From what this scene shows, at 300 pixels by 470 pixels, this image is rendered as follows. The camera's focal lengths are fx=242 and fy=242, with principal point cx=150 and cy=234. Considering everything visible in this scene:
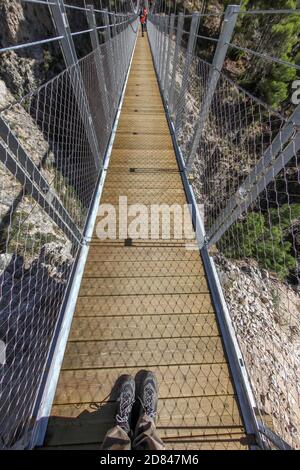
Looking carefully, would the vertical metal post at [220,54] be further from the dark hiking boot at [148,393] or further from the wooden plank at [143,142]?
the dark hiking boot at [148,393]

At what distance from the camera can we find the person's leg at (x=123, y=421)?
1056 mm

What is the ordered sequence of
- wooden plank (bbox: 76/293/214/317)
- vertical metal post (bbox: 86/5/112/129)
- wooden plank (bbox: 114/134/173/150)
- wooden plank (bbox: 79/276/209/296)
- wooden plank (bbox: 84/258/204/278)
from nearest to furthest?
wooden plank (bbox: 76/293/214/317) → wooden plank (bbox: 79/276/209/296) → wooden plank (bbox: 84/258/204/278) → vertical metal post (bbox: 86/5/112/129) → wooden plank (bbox: 114/134/173/150)

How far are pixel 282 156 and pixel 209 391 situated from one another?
1.30 m

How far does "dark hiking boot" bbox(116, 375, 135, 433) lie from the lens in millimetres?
1191

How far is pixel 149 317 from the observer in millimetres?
1667

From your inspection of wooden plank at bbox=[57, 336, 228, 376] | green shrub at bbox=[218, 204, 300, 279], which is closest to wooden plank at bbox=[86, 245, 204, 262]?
wooden plank at bbox=[57, 336, 228, 376]

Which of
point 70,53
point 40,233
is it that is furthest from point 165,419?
point 40,233

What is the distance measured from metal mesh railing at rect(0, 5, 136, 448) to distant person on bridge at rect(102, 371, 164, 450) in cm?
44

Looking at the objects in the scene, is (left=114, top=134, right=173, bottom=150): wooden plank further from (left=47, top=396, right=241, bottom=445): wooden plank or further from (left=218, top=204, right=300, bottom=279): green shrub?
(left=47, top=396, right=241, bottom=445): wooden plank

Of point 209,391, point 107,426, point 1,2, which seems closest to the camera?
point 107,426

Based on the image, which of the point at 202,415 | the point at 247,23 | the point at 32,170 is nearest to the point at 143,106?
the point at 32,170

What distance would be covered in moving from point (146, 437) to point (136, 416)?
245 mm

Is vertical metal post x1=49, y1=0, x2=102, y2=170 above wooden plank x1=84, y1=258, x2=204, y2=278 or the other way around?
above
